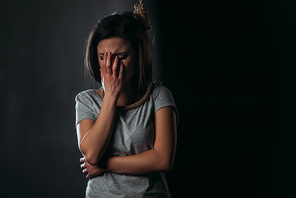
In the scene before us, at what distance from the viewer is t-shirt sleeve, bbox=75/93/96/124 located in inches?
47.7

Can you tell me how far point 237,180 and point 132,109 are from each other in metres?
0.96

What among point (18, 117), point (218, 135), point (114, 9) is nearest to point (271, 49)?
point (218, 135)

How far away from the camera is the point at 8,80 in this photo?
6.21 feet

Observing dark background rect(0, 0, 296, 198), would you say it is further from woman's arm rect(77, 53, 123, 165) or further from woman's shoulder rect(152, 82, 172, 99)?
woman's arm rect(77, 53, 123, 165)

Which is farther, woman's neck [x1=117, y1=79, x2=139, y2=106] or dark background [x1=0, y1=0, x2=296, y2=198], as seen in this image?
dark background [x1=0, y1=0, x2=296, y2=198]

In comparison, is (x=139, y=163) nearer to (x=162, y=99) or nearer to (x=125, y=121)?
(x=125, y=121)

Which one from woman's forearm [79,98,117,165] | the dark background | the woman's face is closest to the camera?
woman's forearm [79,98,117,165]

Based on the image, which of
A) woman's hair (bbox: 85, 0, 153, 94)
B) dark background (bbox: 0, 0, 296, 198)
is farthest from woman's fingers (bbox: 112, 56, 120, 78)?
dark background (bbox: 0, 0, 296, 198)

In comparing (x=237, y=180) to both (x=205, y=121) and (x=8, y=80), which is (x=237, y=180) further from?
(x=8, y=80)

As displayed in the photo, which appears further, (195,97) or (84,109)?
(195,97)

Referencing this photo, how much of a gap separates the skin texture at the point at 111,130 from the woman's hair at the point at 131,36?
1.5 inches

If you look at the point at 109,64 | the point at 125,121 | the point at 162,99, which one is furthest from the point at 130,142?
the point at 109,64

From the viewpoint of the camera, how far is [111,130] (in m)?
1.11

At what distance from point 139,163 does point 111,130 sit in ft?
0.56
